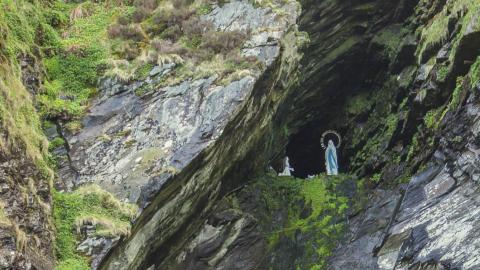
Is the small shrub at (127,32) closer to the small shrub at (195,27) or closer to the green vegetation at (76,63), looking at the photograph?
the green vegetation at (76,63)

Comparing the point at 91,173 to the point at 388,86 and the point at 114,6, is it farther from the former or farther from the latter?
the point at 388,86

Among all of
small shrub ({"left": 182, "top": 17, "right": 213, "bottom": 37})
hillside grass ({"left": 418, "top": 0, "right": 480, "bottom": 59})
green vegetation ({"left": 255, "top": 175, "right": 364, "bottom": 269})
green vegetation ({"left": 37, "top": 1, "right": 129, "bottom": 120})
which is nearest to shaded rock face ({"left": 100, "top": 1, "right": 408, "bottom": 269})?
green vegetation ({"left": 255, "top": 175, "right": 364, "bottom": 269})

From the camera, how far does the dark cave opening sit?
2352 centimetres

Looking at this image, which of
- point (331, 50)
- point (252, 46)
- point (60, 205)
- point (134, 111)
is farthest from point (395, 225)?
point (331, 50)

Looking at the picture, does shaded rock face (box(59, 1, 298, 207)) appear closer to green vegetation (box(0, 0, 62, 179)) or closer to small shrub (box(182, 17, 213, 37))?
green vegetation (box(0, 0, 62, 179))

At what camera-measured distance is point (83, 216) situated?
10.6 metres

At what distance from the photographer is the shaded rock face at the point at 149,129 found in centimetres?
1160

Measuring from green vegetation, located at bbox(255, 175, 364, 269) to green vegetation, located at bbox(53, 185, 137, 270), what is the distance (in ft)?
21.4

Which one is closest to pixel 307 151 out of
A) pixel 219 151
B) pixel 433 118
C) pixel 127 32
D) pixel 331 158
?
pixel 331 158

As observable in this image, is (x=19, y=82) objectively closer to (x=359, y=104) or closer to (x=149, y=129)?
(x=149, y=129)

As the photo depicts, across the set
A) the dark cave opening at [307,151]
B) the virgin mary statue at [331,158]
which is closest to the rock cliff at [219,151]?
the virgin mary statue at [331,158]

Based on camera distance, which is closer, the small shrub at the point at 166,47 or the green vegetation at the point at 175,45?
the green vegetation at the point at 175,45

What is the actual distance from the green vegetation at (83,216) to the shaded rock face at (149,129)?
343 mm

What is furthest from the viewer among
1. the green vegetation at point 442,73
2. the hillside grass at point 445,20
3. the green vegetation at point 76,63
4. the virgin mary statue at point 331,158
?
the virgin mary statue at point 331,158
